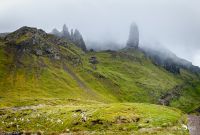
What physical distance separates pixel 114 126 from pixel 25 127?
35.8 meters

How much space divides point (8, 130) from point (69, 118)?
73.4ft

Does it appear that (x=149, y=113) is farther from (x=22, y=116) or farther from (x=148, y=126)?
(x=22, y=116)

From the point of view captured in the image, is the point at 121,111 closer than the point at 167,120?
No

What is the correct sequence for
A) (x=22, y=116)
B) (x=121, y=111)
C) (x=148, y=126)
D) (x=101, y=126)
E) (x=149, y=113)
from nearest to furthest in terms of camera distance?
(x=148, y=126)
(x=101, y=126)
(x=149, y=113)
(x=121, y=111)
(x=22, y=116)

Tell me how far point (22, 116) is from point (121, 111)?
42304mm

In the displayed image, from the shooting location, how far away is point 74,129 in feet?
370

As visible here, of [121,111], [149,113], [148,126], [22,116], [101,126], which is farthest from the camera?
[22,116]

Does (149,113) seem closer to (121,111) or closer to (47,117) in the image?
(121,111)

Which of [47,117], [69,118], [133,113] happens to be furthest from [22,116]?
[133,113]

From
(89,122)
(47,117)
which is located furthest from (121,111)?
(47,117)

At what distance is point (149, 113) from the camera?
4825 inches

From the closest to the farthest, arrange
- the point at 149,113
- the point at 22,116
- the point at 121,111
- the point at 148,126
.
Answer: the point at 148,126 < the point at 149,113 < the point at 121,111 < the point at 22,116

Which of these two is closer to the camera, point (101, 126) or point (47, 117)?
Result: point (101, 126)

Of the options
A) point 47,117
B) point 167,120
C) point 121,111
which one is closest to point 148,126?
point 167,120
